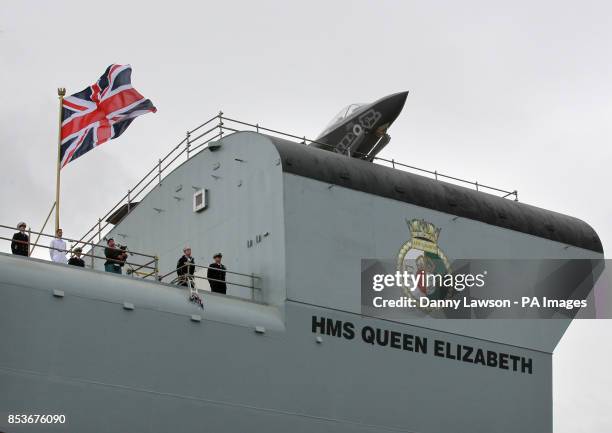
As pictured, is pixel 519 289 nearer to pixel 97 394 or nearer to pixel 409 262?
pixel 409 262

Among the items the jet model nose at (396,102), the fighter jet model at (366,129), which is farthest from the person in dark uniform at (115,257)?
the jet model nose at (396,102)

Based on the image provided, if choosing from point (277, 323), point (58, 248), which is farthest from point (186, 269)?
point (58, 248)

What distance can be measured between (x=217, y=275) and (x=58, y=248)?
3982mm

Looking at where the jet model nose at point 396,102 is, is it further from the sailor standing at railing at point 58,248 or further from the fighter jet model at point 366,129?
the sailor standing at railing at point 58,248

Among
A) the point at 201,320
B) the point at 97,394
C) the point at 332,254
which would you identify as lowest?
the point at 97,394

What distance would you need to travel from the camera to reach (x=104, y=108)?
2767cm

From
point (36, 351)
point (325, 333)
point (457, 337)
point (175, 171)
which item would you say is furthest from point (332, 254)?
point (36, 351)

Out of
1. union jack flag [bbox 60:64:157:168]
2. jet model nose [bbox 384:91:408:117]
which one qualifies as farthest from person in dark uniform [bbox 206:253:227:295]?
jet model nose [bbox 384:91:408:117]

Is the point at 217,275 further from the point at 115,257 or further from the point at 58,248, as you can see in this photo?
the point at 58,248

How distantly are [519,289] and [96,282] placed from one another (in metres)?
12.5

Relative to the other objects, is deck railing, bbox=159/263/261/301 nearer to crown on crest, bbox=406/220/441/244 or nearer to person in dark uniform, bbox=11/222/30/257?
person in dark uniform, bbox=11/222/30/257

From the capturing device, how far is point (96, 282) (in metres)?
22.5

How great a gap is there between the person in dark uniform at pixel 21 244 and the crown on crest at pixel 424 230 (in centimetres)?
966

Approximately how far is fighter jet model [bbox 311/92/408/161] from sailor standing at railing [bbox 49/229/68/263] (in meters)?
8.33
